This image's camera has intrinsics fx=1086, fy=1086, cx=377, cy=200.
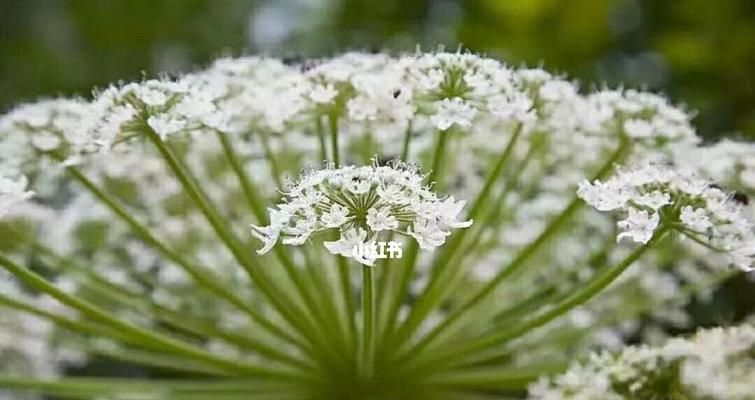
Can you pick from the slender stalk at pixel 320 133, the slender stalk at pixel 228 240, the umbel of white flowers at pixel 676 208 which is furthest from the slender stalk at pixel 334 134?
the umbel of white flowers at pixel 676 208

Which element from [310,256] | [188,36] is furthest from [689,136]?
[188,36]

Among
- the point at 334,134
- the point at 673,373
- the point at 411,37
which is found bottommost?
the point at 673,373

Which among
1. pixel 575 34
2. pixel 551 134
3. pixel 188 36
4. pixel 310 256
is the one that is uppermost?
pixel 188 36

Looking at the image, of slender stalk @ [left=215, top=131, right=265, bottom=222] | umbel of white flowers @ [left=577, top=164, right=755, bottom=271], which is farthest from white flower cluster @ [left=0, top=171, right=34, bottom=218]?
umbel of white flowers @ [left=577, top=164, right=755, bottom=271]

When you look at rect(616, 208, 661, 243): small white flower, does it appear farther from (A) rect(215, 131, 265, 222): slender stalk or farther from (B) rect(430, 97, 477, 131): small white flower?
(A) rect(215, 131, 265, 222): slender stalk

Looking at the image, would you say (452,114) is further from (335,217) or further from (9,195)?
(9,195)

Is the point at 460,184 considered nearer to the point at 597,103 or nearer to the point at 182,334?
the point at 597,103

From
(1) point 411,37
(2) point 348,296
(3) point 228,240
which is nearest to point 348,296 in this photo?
(2) point 348,296
